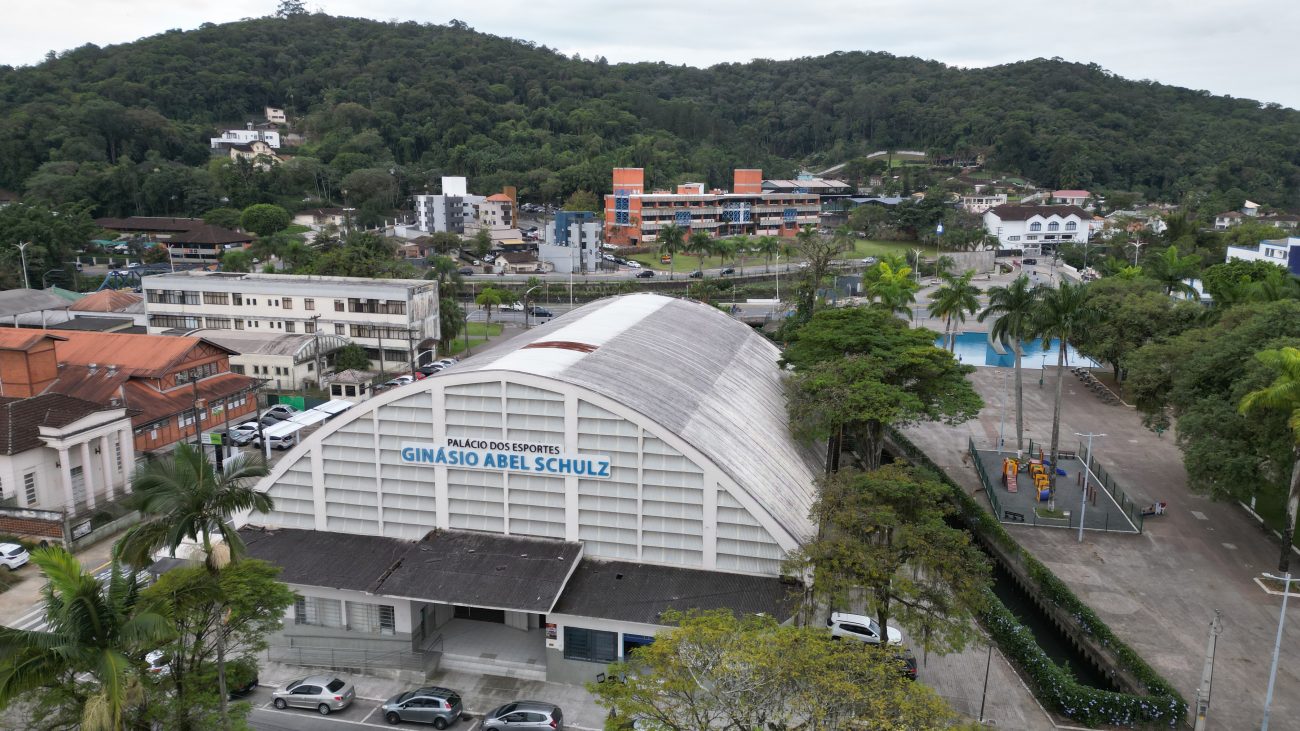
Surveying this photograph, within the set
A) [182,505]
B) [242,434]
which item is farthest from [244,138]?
[182,505]

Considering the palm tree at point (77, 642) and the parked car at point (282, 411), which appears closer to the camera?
the palm tree at point (77, 642)

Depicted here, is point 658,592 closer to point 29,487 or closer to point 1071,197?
point 29,487

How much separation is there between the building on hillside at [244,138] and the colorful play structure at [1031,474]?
16099 centimetres

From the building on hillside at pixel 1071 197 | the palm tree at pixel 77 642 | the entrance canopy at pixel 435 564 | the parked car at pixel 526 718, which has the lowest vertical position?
the parked car at pixel 526 718

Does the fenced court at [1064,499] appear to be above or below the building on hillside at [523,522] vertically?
below

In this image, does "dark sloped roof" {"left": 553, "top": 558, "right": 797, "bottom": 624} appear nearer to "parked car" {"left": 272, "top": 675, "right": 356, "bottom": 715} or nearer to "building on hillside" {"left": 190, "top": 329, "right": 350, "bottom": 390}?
"parked car" {"left": 272, "top": 675, "right": 356, "bottom": 715}

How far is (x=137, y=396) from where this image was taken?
45406 millimetres

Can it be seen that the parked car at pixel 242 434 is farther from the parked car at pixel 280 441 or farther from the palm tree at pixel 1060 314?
the palm tree at pixel 1060 314

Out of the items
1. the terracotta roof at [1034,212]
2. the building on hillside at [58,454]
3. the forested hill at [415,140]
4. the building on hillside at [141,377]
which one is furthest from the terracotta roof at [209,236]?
the terracotta roof at [1034,212]

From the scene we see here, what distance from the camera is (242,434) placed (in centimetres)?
4856

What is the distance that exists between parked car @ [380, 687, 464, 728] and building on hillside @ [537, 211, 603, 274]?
8966 centimetres

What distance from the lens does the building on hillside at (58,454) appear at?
36.1m

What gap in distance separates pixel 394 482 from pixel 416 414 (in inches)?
104

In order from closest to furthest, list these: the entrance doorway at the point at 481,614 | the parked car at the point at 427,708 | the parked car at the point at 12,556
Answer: the parked car at the point at 427,708
the entrance doorway at the point at 481,614
the parked car at the point at 12,556
